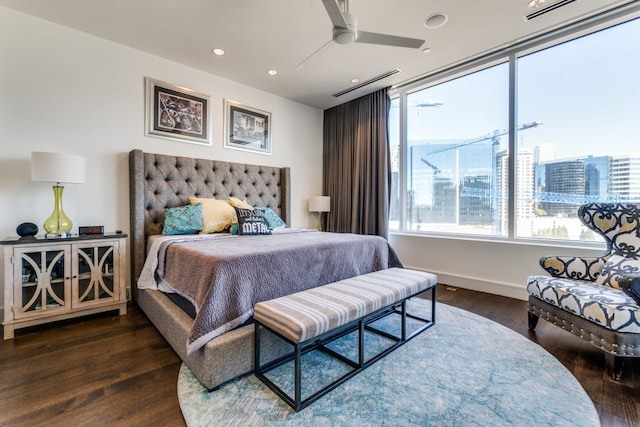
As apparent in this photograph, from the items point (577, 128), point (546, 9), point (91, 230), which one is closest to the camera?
point (546, 9)

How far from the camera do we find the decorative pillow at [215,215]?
9.46ft

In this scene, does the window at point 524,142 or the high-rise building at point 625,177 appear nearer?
the high-rise building at point 625,177

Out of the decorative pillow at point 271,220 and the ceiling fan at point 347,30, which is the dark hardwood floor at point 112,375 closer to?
the decorative pillow at point 271,220

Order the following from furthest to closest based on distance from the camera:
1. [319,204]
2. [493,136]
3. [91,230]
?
[319,204] < [493,136] < [91,230]

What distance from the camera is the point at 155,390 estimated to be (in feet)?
4.91

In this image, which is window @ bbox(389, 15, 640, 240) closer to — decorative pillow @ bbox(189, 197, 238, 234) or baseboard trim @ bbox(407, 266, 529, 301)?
baseboard trim @ bbox(407, 266, 529, 301)

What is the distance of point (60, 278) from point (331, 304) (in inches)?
89.8

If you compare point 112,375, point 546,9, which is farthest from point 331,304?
point 546,9

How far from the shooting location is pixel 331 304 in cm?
160

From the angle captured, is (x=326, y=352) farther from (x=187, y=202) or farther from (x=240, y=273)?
(x=187, y=202)

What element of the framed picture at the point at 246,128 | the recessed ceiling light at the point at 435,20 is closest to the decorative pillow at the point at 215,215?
the framed picture at the point at 246,128

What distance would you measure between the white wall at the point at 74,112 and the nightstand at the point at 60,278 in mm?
468

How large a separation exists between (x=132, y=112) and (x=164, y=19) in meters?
1.01

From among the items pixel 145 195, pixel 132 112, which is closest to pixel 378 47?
pixel 132 112
